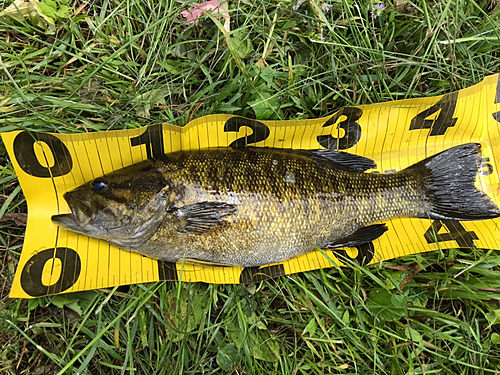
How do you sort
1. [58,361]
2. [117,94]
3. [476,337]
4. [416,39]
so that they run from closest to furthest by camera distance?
[58,361] → [476,337] → [117,94] → [416,39]

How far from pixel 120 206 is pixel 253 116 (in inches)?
50.7

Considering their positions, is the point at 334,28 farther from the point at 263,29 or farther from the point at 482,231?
the point at 482,231

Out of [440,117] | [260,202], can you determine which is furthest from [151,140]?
[440,117]

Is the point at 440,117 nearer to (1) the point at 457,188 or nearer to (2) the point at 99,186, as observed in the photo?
(1) the point at 457,188

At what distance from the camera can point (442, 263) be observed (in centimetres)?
244

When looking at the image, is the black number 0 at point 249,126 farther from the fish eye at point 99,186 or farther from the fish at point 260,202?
the fish eye at point 99,186

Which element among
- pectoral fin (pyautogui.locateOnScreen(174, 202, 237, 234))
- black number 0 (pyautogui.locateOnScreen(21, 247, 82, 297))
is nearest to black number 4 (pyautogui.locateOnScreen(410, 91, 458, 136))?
pectoral fin (pyautogui.locateOnScreen(174, 202, 237, 234))

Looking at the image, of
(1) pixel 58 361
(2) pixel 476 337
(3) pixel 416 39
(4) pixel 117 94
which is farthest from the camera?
(3) pixel 416 39

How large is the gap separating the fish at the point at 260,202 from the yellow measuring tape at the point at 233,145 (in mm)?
129

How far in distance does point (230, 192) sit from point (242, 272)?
0.70m

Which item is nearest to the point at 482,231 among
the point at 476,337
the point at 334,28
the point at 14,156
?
the point at 476,337

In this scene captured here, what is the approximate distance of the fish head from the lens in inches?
80.6

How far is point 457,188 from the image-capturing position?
2.46m

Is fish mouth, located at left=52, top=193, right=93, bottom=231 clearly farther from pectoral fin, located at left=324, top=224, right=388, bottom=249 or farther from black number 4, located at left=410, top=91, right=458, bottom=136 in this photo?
black number 4, located at left=410, top=91, right=458, bottom=136
